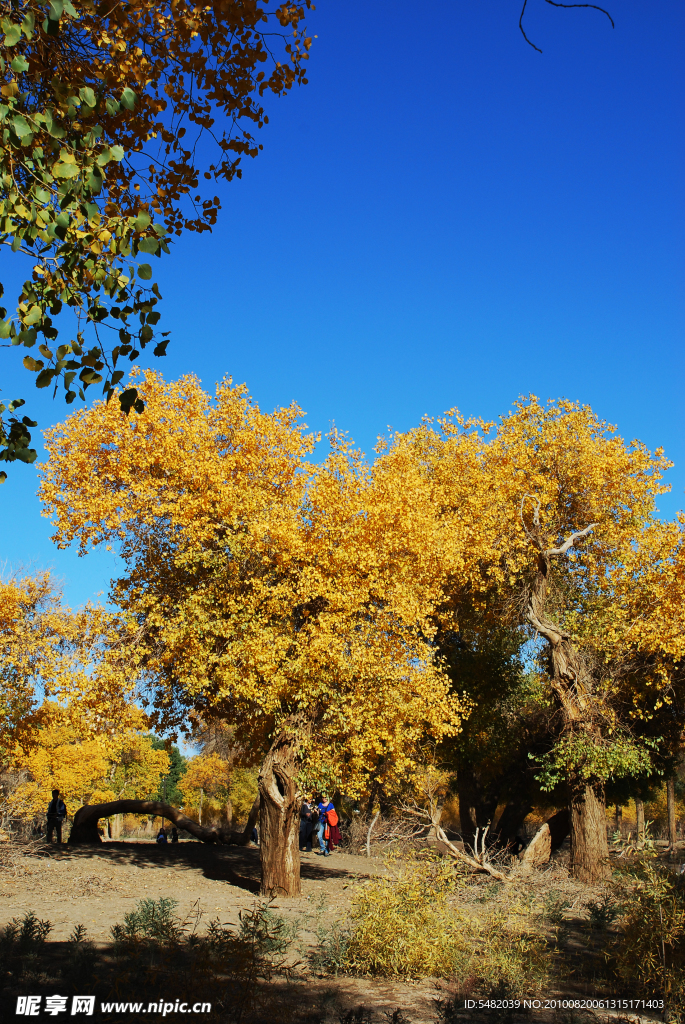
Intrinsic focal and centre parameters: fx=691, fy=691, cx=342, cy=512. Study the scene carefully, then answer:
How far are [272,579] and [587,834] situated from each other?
29.7 feet

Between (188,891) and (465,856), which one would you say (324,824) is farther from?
(465,856)

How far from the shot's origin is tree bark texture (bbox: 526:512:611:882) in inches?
591

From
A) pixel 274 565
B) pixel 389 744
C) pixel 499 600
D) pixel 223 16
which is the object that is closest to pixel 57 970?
pixel 389 744

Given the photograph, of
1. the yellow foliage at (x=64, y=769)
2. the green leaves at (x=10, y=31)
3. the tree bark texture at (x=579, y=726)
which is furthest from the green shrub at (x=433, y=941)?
the yellow foliage at (x=64, y=769)

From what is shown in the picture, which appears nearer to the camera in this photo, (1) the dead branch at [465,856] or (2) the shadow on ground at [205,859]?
(1) the dead branch at [465,856]

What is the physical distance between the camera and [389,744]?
40.9ft

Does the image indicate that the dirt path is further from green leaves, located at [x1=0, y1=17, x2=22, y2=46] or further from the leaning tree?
green leaves, located at [x1=0, y1=17, x2=22, y2=46]

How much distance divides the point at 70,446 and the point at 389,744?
333 inches

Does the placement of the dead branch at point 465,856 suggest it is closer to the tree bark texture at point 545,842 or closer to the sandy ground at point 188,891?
the sandy ground at point 188,891

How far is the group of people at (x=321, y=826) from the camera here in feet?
67.7

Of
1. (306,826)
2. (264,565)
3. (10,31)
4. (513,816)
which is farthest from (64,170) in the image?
(513,816)

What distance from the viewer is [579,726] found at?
1538 centimetres

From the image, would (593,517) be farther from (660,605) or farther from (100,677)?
(100,677)

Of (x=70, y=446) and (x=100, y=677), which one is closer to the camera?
(x=100, y=677)
